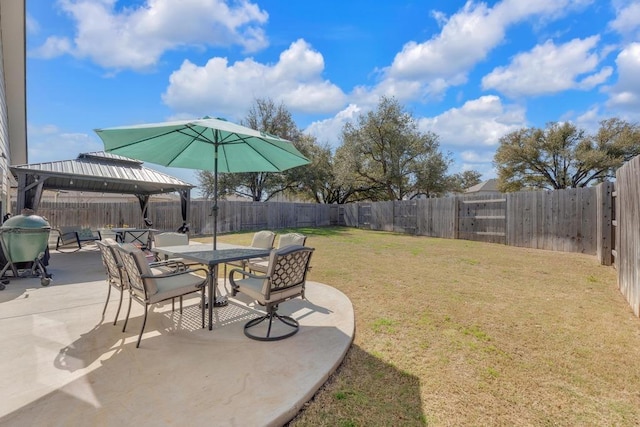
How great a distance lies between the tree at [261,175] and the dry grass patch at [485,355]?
628 inches

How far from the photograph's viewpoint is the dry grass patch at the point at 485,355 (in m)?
1.94

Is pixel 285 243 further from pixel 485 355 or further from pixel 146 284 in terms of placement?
pixel 485 355

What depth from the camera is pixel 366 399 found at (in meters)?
2.07

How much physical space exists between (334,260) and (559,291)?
14.6 ft

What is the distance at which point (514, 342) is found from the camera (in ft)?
9.59

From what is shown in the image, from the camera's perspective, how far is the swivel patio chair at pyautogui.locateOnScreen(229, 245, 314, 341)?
9.29 ft

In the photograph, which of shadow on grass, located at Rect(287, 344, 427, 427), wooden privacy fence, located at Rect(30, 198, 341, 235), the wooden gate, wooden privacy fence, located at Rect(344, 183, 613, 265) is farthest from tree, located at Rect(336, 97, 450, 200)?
shadow on grass, located at Rect(287, 344, 427, 427)

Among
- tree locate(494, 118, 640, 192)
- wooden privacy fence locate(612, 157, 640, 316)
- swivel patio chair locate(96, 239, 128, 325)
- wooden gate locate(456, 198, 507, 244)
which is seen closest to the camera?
swivel patio chair locate(96, 239, 128, 325)

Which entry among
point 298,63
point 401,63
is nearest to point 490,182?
point 401,63

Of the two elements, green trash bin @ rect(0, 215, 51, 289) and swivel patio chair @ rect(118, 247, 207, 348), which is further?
green trash bin @ rect(0, 215, 51, 289)

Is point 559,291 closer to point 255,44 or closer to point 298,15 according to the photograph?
point 298,15

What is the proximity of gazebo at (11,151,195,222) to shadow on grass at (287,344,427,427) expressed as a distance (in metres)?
9.24

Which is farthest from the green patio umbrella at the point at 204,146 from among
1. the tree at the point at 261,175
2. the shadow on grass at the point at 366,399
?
the tree at the point at 261,175

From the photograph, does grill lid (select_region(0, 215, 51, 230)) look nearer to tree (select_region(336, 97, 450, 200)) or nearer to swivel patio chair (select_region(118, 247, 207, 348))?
swivel patio chair (select_region(118, 247, 207, 348))
